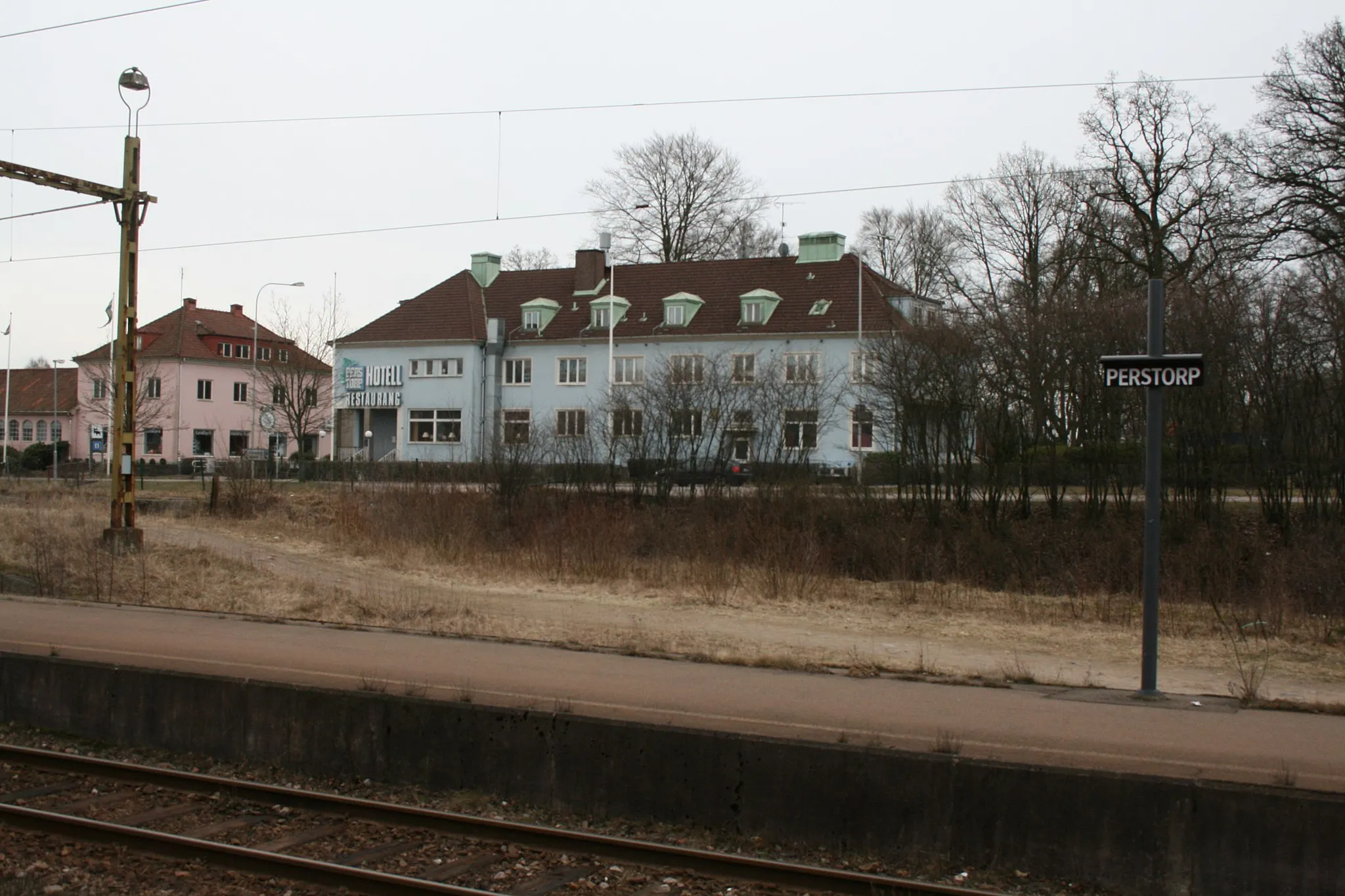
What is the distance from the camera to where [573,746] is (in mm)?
9117

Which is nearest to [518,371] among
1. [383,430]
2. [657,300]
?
[657,300]

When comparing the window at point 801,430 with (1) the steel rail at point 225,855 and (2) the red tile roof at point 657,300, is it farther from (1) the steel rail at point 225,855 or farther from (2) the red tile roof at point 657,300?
(1) the steel rail at point 225,855

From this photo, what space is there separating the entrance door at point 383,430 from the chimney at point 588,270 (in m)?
12.0

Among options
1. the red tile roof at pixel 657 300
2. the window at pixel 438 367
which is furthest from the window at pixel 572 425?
the window at pixel 438 367

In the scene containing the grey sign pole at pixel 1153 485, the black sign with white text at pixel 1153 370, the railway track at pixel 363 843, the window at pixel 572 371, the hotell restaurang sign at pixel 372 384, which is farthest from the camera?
the hotell restaurang sign at pixel 372 384

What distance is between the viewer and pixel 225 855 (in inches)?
302

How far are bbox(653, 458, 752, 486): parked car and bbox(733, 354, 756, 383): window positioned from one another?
3.61m

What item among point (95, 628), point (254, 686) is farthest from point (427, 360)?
point (254, 686)

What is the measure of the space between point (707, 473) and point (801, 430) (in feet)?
9.95

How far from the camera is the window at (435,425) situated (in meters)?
60.4

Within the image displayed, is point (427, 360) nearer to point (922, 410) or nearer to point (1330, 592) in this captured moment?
point (922, 410)

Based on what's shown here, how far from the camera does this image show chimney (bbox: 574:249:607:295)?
61500 millimetres

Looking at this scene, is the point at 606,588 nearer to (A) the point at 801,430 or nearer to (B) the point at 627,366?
(A) the point at 801,430

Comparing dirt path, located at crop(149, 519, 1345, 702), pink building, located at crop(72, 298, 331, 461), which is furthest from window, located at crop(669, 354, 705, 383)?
pink building, located at crop(72, 298, 331, 461)
